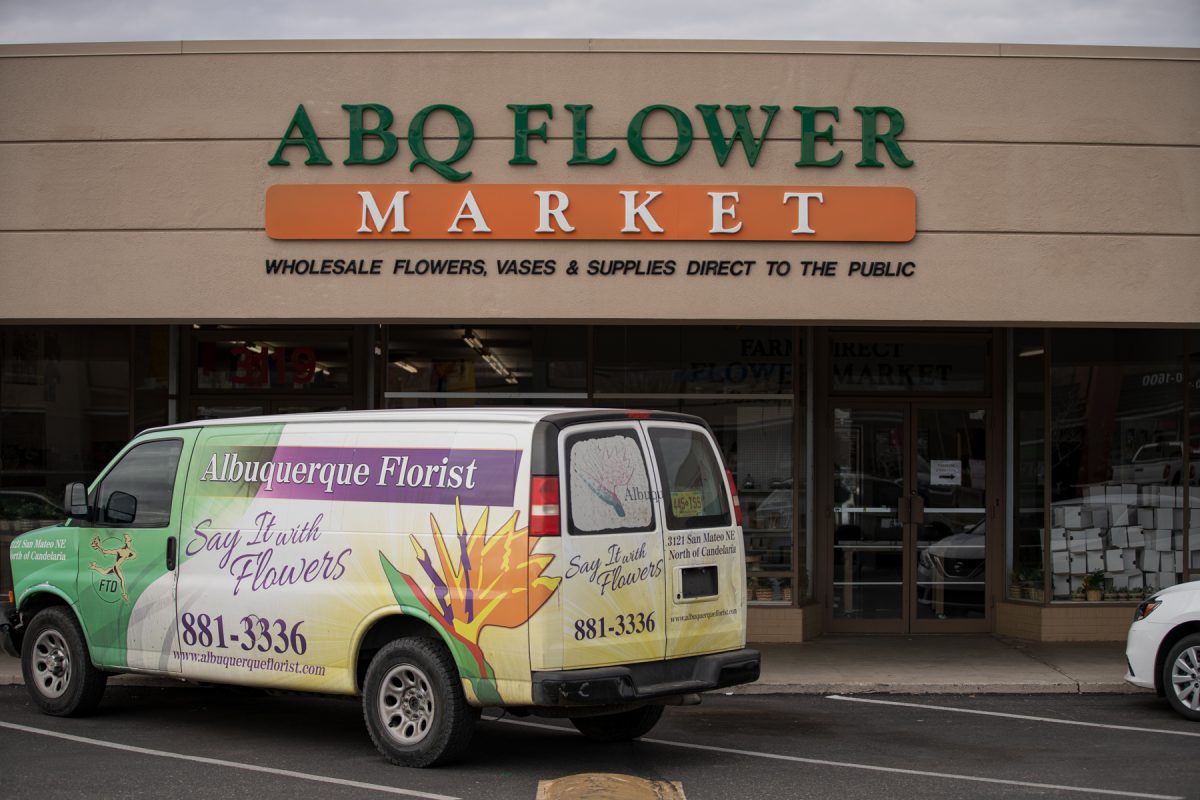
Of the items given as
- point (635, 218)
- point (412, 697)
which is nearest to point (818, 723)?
point (412, 697)

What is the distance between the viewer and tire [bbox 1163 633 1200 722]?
400 inches

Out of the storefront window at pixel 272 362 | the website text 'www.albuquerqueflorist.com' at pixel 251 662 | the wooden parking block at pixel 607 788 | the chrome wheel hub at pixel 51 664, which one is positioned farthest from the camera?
the storefront window at pixel 272 362

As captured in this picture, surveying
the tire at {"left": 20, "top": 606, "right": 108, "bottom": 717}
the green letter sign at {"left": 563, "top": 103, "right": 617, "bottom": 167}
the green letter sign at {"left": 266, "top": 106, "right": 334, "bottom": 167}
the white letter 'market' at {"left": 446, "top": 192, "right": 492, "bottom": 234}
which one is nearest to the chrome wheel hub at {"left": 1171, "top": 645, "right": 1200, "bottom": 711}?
the green letter sign at {"left": 563, "top": 103, "right": 617, "bottom": 167}

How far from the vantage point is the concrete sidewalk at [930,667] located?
11.7 metres

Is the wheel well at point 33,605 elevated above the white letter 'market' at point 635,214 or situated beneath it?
situated beneath

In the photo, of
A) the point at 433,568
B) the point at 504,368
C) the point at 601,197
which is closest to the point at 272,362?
the point at 504,368

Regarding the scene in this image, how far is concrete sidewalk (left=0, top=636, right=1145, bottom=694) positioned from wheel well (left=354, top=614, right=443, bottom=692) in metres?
4.02

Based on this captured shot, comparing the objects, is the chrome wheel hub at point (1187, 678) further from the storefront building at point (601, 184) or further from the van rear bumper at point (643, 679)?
the van rear bumper at point (643, 679)

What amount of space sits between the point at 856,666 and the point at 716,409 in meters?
3.26

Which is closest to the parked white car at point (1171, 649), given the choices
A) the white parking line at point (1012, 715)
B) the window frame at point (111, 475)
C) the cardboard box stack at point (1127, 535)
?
the white parking line at point (1012, 715)

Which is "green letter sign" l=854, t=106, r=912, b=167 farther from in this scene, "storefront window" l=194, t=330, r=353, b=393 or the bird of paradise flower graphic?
the bird of paradise flower graphic

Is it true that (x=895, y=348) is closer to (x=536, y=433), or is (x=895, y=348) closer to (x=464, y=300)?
(x=464, y=300)

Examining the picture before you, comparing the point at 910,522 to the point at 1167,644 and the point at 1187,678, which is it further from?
the point at 1187,678

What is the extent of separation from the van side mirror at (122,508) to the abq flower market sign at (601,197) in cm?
364
